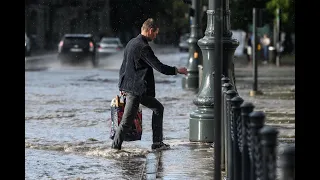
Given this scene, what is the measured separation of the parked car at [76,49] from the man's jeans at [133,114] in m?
33.7

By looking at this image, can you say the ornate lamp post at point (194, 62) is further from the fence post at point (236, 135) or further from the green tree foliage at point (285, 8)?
the green tree foliage at point (285, 8)

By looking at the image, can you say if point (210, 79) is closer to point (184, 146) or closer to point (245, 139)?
point (184, 146)

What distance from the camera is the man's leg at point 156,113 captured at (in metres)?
12.4

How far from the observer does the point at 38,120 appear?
17891 millimetres

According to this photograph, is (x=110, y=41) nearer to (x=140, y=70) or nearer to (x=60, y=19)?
(x=60, y=19)

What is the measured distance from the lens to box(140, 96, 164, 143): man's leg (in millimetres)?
12422

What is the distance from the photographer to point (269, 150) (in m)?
5.34

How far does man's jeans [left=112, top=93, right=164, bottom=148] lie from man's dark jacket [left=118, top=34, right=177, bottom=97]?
87mm

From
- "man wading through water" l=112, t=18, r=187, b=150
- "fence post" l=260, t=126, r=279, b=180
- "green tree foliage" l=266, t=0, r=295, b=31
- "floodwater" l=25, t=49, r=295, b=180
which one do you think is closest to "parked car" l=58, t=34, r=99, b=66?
"green tree foliage" l=266, t=0, r=295, b=31

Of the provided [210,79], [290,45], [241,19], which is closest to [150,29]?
[210,79]

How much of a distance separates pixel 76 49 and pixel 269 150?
4138 centimetres

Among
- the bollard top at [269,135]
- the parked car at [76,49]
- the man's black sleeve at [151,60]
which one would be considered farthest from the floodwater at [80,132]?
the parked car at [76,49]

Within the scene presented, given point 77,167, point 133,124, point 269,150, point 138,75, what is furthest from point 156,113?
point 269,150

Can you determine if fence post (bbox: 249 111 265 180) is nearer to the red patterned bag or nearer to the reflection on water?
the reflection on water
